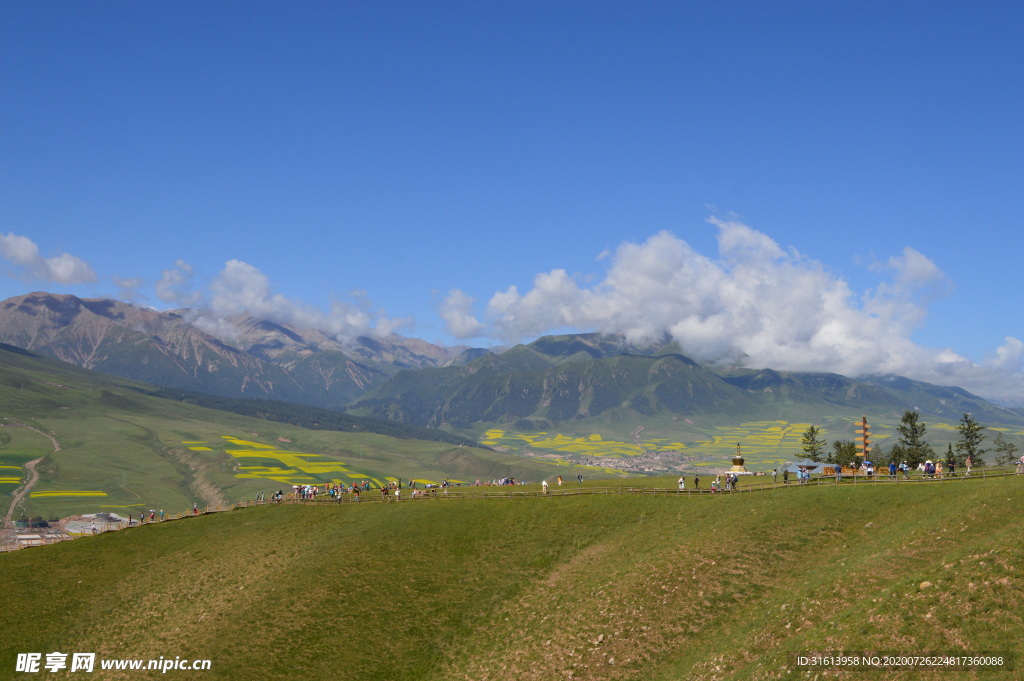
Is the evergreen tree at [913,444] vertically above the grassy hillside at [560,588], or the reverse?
the evergreen tree at [913,444]

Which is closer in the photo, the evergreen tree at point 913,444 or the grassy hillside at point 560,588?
the grassy hillside at point 560,588

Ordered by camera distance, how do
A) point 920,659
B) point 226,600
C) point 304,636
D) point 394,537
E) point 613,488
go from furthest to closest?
point 613,488
point 394,537
point 226,600
point 304,636
point 920,659

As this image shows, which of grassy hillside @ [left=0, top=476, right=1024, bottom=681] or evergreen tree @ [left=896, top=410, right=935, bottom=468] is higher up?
evergreen tree @ [left=896, top=410, right=935, bottom=468]

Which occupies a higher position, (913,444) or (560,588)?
(913,444)

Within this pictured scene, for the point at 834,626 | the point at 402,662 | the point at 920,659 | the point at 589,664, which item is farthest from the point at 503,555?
the point at 920,659

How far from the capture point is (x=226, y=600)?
53.2 metres

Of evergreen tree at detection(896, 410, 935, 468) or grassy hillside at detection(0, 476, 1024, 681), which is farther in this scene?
evergreen tree at detection(896, 410, 935, 468)

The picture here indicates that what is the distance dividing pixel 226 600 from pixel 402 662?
1708 cm

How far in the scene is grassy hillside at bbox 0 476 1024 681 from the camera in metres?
35.9

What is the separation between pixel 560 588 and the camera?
49938 millimetres

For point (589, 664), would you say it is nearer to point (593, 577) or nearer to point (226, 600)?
point (593, 577)

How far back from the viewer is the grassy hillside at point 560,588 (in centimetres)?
3594

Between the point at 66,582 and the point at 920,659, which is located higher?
the point at 920,659

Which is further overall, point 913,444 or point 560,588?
point 913,444
